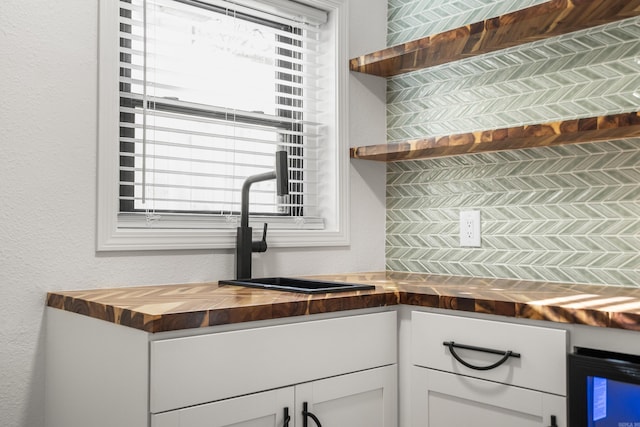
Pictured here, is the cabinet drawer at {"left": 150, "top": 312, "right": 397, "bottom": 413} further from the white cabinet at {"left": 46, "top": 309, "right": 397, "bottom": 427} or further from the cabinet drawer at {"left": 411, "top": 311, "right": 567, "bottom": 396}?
the cabinet drawer at {"left": 411, "top": 311, "right": 567, "bottom": 396}

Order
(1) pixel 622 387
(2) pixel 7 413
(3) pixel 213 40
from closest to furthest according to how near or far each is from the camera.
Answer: (1) pixel 622 387 < (2) pixel 7 413 < (3) pixel 213 40

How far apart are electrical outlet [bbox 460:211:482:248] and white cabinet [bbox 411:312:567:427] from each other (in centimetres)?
64

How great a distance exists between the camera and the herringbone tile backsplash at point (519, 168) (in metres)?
1.98

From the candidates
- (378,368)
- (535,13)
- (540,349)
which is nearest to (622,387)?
(540,349)

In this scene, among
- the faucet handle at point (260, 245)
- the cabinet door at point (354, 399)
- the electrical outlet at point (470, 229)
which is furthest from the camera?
the electrical outlet at point (470, 229)

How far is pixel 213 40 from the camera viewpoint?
222cm

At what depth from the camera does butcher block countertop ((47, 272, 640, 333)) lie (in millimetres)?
1396

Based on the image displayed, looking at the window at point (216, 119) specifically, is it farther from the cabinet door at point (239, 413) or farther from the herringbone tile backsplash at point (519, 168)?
the cabinet door at point (239, 413)

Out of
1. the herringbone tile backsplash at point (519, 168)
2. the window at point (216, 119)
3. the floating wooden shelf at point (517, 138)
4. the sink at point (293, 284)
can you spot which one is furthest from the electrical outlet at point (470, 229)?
the sink at point (293, 284)

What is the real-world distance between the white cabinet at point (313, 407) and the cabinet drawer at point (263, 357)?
0.02 meters

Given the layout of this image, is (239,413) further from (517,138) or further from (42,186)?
(517,138)

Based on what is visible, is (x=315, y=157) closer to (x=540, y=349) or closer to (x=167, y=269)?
(x=167, y=269)

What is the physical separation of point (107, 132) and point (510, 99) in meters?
1.44

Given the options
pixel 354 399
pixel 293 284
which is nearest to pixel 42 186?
pixel 293 284
